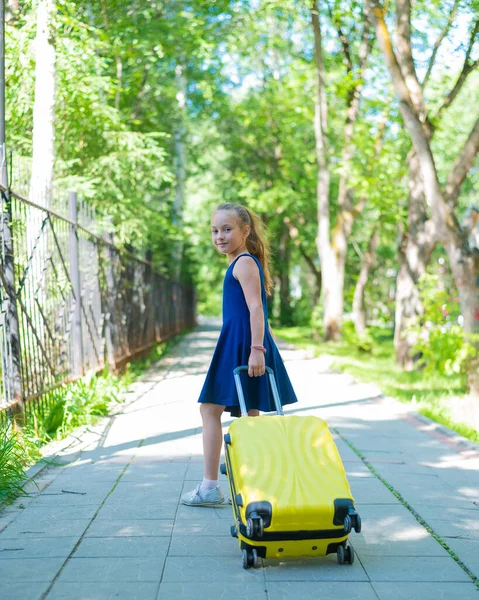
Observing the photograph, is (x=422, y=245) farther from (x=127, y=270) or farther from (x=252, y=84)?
(x=252, y=84)

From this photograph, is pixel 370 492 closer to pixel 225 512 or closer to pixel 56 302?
pixel 225 512

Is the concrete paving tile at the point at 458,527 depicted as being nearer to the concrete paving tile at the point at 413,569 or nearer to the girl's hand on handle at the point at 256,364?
the concrete paving tile at the point at 413,569

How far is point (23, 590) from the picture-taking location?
3.66 meters

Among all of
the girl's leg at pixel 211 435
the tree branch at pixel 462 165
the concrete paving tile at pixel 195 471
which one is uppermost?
the tree branch at pixel 462 165

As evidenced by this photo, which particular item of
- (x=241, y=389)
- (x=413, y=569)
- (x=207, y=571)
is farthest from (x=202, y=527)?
(x=413, y=569)

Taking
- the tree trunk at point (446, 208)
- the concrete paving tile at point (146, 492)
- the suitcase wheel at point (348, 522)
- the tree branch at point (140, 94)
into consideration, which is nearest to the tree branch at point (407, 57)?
the tree trunk at point (446, 208)

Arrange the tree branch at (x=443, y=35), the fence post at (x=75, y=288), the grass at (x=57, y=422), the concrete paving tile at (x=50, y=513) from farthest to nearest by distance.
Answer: the tree branch at (x=443, y=35) < the fence post at (x=75, y=288) < the grass at (x=57, y=422) < the concrete paving tile at (x=50, y=513)

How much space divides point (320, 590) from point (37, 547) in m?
1.57

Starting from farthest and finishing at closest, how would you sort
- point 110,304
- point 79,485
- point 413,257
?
point 413,257 < point 110,304 < point 79,485

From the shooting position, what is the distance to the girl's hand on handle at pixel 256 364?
15.1 feet

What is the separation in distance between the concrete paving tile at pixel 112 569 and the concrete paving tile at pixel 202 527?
0.49 metres

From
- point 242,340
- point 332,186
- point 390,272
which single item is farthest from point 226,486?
point 390,272

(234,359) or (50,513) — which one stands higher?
(234,359)

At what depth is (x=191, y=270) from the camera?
34.6 meters
